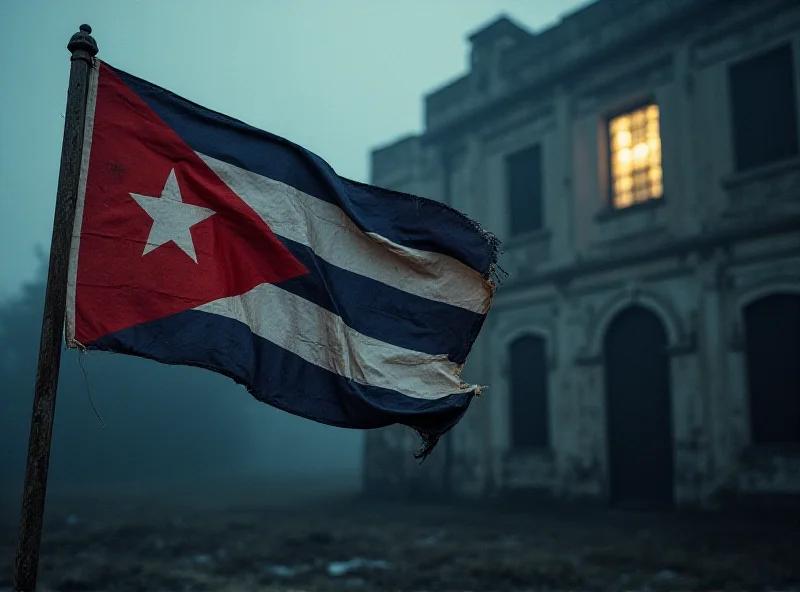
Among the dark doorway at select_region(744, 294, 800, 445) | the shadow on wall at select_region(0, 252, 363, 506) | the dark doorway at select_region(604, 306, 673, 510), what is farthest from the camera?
the shadow on wall at select_region(0, 252, 363, 506)

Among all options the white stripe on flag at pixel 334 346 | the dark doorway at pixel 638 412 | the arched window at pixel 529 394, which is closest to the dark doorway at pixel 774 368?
the dark doorway at pixel 638 412

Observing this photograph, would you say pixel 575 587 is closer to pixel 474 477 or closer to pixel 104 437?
pixel 474 477

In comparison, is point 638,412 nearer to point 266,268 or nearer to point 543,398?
point 543,398

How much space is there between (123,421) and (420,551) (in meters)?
31.5

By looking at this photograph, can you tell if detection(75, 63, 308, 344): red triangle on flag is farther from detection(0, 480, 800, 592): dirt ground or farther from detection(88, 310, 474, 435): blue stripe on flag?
detection(0, 480, 800, 592): dirt ground

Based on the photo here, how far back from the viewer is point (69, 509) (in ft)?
56.0

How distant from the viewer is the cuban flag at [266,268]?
2938mm

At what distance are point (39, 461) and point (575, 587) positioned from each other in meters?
6.45

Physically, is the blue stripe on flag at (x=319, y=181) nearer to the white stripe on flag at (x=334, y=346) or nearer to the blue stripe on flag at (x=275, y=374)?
the white stripe on flag at (x=334, y=346)

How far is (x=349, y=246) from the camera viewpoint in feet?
11.8

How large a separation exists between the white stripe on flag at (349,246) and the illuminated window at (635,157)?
11.0m

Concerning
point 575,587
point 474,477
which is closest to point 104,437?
point 474,477

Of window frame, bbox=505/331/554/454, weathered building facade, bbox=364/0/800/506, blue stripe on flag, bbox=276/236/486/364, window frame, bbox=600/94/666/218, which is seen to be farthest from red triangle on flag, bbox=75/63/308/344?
window frame, bbox=505/331/554/454

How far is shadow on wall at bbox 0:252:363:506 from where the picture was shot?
113 feet
